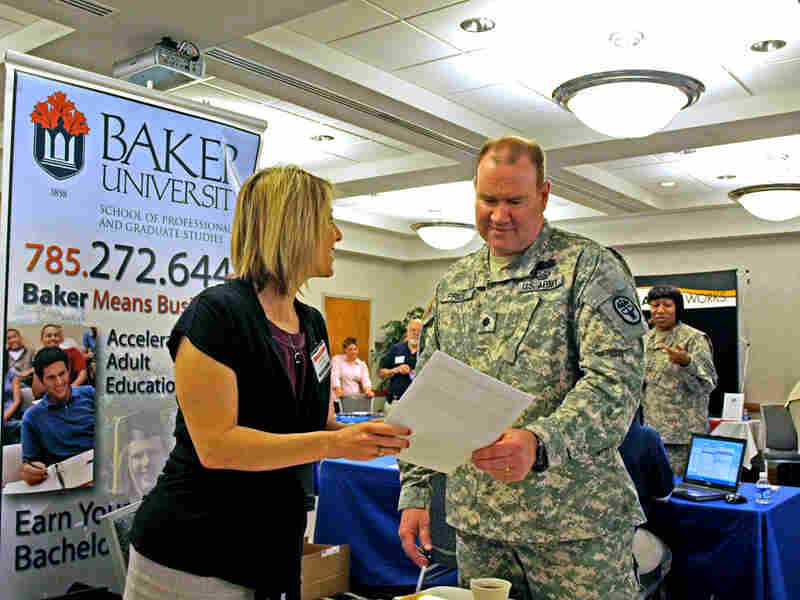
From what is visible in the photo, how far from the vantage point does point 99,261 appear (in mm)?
2807

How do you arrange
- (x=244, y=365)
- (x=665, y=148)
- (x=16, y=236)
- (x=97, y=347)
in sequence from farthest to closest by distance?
(x=665, y=148) < (x=97, y=347) < (x=16, y=236) < (x=244, y=365)

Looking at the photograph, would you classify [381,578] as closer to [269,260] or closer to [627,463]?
[627,463]

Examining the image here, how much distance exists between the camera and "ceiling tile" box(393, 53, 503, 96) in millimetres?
5328

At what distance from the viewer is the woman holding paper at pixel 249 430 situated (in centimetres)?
144

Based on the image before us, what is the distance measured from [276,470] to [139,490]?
1601 millimetres

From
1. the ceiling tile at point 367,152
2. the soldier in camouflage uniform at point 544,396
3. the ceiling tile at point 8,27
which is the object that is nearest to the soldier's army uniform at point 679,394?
the ceiling tile at point 367,152

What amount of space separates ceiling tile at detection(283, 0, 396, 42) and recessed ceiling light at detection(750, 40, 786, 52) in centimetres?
229

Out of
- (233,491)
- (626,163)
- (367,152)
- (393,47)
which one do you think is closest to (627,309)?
(233,491)

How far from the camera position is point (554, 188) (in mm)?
8477

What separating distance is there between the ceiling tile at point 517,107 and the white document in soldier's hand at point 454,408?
15.4 feet

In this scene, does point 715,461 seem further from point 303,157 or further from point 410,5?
point 303,157

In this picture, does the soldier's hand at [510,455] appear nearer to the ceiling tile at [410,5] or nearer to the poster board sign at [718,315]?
the ceiling tile at [410,5]

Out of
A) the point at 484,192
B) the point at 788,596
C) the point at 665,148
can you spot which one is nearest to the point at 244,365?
the point at 484,192

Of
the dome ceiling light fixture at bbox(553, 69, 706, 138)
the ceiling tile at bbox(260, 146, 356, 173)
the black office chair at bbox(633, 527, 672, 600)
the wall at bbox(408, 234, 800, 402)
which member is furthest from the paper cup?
the wall at bbox(408, 234, 800, 402)
